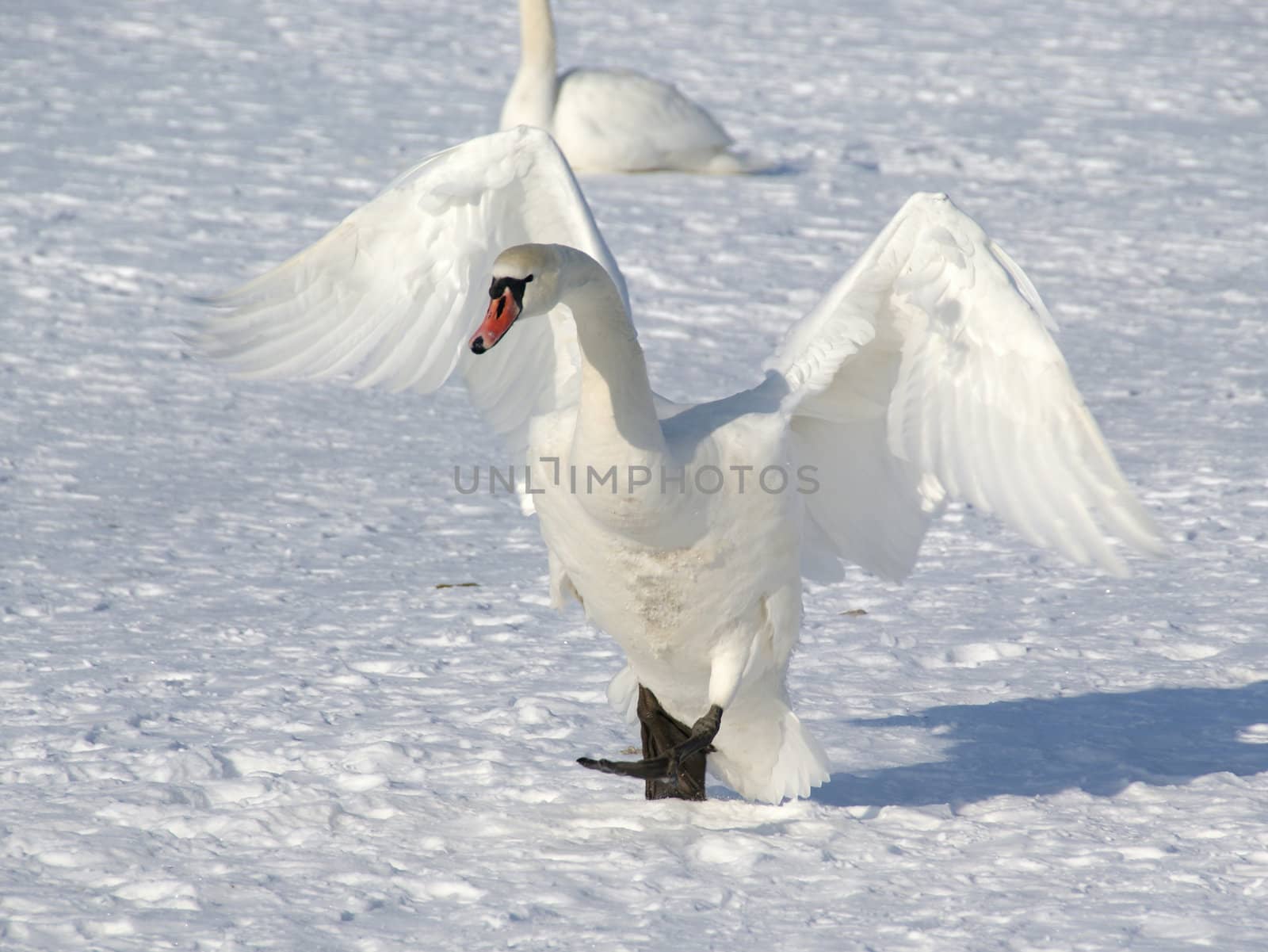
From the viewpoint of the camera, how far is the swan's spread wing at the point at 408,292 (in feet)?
13.6

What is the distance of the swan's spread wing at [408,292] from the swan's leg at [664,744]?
2.47 feet

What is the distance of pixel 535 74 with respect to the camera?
10.0 metres

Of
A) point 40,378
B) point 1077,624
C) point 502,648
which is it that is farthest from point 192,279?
point 1077,624

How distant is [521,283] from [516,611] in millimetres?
2132

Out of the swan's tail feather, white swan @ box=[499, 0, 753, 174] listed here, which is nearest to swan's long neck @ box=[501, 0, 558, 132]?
white swan @ box=[499, 0, 753, 174]

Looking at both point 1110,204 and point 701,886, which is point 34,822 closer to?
point 701,886

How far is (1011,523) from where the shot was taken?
12.5 ft

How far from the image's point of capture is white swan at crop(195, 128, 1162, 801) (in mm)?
3541

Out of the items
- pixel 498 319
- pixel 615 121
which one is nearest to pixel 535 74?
pixel 615 121

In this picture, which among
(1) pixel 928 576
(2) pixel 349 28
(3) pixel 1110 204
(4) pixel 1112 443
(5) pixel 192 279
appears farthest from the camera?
(2) pixel 349 28

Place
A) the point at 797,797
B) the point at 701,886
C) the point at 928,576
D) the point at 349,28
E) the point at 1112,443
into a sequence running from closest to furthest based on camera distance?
the point at 701,886 < the point at 797,797 < the point at 928,576 < the point at 1112,443 < the point at 349,28

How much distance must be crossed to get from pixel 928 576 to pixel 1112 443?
1592 millimetres

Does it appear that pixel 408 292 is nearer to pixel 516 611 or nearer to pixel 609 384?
pixel 609 384

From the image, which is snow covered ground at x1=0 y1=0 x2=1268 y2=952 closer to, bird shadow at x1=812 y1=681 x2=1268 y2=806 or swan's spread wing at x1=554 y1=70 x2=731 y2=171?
bird shadow at x1=812 y1=681 x2=1268 y2=806
